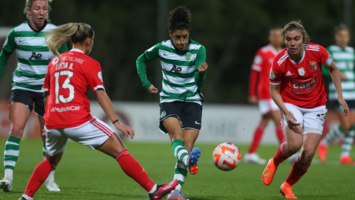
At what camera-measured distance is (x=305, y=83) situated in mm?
5543

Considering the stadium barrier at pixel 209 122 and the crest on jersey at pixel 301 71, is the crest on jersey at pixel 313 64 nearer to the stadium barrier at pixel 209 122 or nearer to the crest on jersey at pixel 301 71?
the crest on jersey at pixel 301 71

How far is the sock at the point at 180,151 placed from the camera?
4855 millimetres

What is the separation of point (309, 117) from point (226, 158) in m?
1.22

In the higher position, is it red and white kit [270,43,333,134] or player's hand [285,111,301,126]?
red and white kit [270,43,333,134]

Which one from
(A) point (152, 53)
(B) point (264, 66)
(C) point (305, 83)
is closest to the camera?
(C) point (305, 83)

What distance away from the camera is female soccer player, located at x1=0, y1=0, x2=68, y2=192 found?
581cm

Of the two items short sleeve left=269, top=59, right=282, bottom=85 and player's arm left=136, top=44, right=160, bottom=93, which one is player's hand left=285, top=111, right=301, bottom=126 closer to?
short sleeve left=269, top=59, right=282, bottom=85

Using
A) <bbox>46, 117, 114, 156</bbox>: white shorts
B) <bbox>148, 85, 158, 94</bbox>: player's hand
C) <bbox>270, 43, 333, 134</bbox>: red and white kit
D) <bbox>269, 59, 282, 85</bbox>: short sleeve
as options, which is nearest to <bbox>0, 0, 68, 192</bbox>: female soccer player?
<bbox>148, 85, 158, 94</bbox>: player's hand

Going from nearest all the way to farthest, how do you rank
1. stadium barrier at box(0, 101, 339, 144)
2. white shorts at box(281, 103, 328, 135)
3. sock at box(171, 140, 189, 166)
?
sock at box(171, 140, 189, 166)
white shorts at box(281, 103, 328, 135)
stadium barrier at box(0, 101, 339, 144)

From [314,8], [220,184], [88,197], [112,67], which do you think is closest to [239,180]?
[220,184]

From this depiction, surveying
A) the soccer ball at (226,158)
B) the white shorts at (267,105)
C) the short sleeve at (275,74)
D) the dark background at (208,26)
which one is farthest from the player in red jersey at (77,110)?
the dark background at (208,26)

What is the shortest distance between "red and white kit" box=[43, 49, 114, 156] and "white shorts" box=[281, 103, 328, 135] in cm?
229

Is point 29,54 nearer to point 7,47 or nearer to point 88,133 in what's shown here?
point 7,47

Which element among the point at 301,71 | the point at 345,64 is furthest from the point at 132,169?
the point at 345,64
